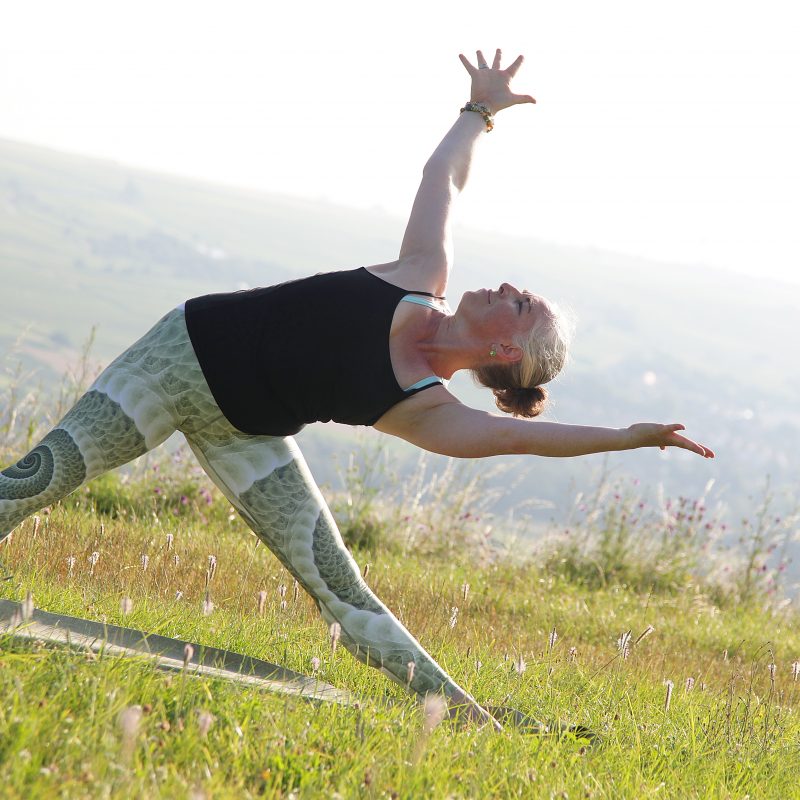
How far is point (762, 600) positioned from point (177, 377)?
25.2 ft

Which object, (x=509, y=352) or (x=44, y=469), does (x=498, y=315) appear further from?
(x=44, y=469)

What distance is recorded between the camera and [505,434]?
368 cm

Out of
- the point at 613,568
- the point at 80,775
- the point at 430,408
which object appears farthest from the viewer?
the point at 613,568

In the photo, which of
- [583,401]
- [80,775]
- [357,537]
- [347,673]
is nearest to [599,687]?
[347,673]

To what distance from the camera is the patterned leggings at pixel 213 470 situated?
3.84m

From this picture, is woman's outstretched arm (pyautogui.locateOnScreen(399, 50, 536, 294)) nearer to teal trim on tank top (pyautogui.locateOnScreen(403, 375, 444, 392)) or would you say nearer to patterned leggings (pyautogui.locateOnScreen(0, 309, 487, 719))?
teal trim on tank top (pyautogui.locateOnScreen(403, 375, 444, 392))

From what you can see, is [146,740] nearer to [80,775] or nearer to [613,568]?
[80,775]

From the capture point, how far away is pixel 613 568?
9.78 meters

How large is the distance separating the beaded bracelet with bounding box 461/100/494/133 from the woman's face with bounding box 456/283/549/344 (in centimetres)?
109

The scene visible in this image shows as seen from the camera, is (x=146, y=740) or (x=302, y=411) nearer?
(x=146, y=740)

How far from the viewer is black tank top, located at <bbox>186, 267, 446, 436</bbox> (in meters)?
3.84

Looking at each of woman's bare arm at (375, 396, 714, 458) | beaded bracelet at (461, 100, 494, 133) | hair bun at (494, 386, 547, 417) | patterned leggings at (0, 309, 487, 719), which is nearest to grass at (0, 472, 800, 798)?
patterned leggings at (0, 309, 487, 719)

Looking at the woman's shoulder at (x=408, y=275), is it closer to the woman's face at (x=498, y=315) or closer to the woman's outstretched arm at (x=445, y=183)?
the woman's outstretched arm at (x=445, y=183)

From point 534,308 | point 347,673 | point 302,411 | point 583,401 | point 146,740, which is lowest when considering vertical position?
point 583,401
